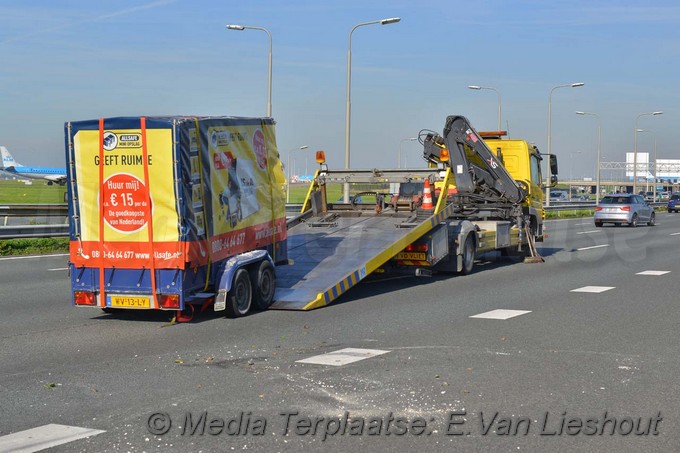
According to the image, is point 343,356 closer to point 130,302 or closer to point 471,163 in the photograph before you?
point 130,302

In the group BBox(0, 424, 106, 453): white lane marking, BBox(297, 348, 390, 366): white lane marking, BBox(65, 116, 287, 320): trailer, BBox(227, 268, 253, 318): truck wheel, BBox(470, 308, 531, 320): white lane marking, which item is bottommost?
BBox(470, 308, 531, 320): white lane marking

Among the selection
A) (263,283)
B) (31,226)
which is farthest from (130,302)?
(31,226)

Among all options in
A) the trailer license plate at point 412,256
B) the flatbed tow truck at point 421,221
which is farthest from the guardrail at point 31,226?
the trailer license plate at point 412,256

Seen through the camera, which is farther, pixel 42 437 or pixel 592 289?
pixel 592 289

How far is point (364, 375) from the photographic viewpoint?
798cm

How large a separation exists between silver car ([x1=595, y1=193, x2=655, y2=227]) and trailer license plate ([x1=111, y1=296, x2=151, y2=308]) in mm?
33142

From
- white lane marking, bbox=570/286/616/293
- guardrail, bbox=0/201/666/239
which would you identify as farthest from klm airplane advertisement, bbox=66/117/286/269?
guardrail, bbox=0/201/666/239

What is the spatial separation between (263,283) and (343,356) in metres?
3.50

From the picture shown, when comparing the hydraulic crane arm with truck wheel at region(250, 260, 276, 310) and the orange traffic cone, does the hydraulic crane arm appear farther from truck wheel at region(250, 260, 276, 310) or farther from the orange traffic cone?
truck wheel at region(250, 260, 276, 310)

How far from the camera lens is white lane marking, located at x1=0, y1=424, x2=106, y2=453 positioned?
18.9 feet

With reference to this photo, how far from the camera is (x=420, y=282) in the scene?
16.3 metres

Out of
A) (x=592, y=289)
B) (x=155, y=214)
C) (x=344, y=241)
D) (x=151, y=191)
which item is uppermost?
(x=151, y=191)

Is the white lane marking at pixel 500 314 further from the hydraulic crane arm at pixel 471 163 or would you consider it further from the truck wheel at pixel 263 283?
the hydraulic crane arm at pixel 471 163

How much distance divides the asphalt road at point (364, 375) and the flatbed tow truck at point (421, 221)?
600mm
